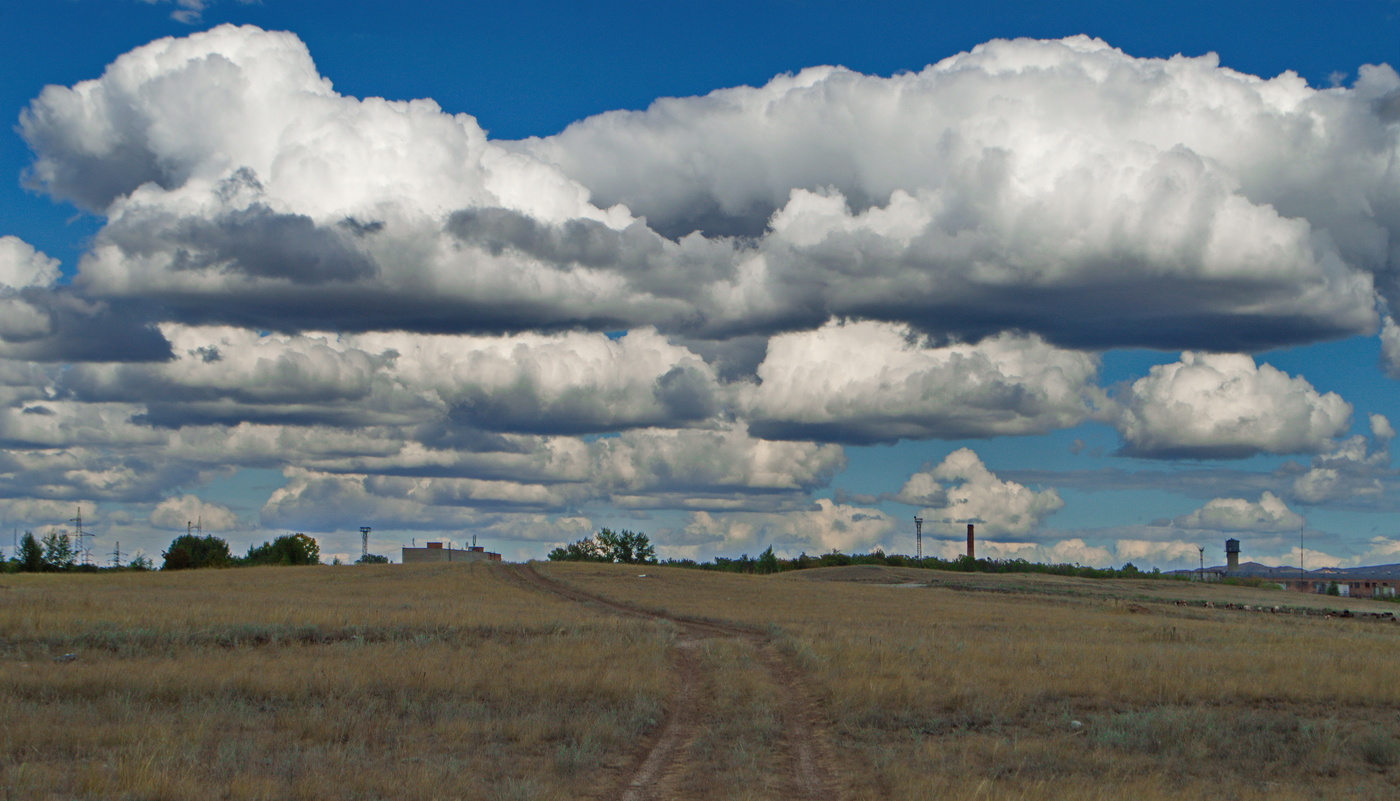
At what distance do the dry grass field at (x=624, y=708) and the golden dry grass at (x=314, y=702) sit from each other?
78mm

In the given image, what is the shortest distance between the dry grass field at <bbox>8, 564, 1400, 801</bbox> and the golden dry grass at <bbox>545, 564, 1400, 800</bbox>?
0.09 m

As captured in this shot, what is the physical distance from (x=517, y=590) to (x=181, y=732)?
4750 cm

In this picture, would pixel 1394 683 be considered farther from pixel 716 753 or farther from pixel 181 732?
pixel 181 732

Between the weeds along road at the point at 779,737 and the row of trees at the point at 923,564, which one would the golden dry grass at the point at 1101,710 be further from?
the row of trees at the point at 923,564

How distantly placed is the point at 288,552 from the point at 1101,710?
165320 mm

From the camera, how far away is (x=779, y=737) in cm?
1941

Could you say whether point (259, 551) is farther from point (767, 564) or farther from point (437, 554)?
point (767, 564)

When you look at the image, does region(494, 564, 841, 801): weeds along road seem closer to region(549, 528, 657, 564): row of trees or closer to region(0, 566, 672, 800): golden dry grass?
region(0, 566, 672, 800): golden dry grass

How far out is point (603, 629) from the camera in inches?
1417

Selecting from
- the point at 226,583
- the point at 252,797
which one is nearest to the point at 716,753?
the point at 252,797

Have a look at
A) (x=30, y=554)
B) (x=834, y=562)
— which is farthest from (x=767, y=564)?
(x=30, y=554)

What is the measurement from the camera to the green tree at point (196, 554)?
14600 centimetres

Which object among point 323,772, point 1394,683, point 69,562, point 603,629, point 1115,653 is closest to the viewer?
point 323,772

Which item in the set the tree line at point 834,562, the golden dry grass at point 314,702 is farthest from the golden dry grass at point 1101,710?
the tree line at point 834,562
